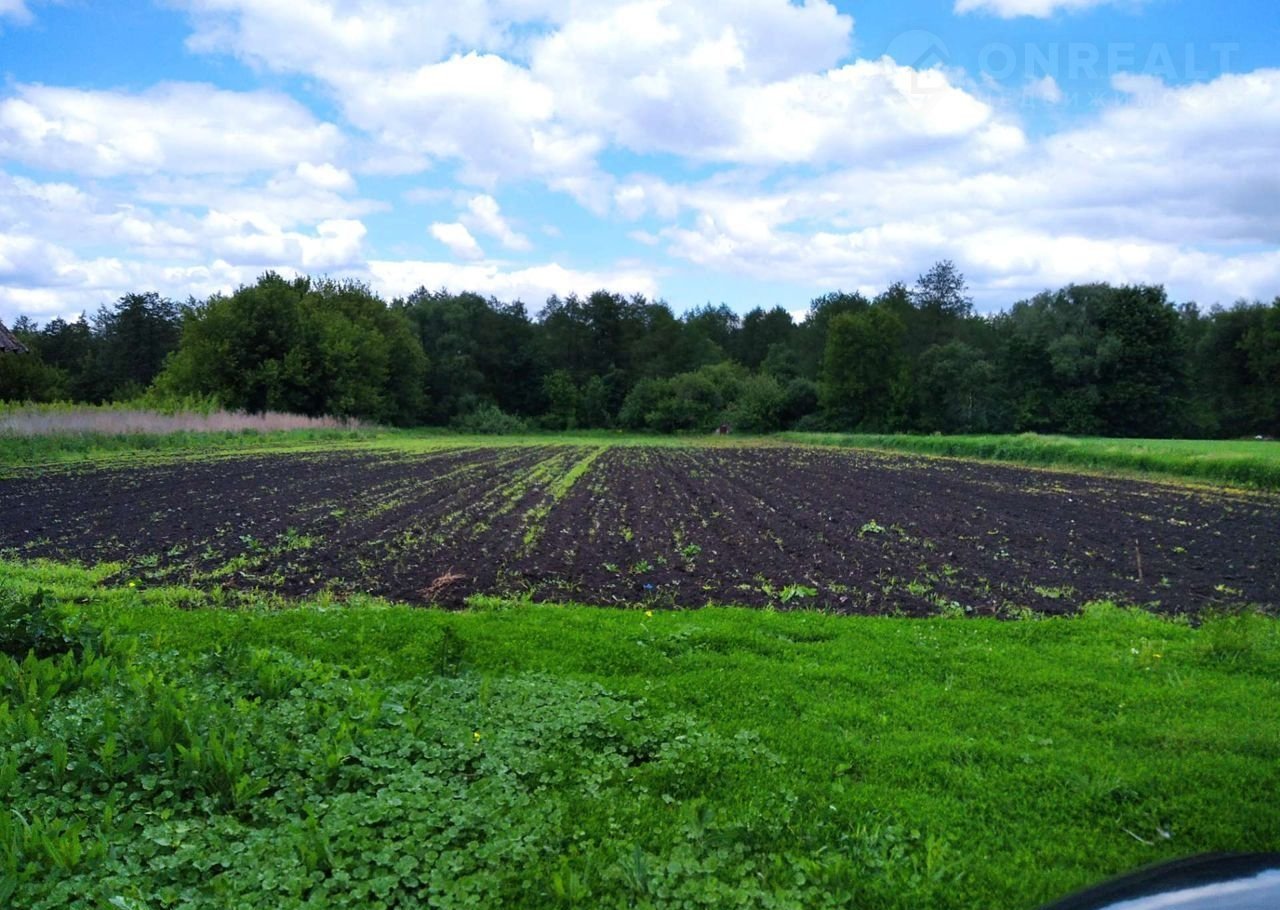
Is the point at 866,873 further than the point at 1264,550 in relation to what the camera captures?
No

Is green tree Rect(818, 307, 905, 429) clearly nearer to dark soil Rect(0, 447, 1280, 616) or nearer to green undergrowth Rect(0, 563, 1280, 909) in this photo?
dark soil Rect(0, 447, 1280, 616)

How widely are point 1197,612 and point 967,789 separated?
6140 mm

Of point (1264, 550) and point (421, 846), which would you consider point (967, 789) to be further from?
point (1264, 550)

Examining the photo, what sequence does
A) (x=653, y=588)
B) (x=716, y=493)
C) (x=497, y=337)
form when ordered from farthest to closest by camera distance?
(x=497, y=337)
(x=716, y=493)
(x=653, y=588)

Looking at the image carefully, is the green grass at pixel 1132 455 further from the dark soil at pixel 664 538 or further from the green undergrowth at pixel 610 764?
the green undergrowth at pixel 610 764

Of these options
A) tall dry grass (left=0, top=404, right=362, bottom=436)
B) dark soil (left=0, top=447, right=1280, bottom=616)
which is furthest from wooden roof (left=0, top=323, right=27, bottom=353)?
tall dry grass (left=0, top=404, right=362, bottom=436)

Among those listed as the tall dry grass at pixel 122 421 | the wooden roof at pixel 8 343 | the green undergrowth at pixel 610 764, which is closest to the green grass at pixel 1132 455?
the green undergrowth at pixel 610 764

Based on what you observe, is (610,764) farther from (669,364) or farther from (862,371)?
(669,364)

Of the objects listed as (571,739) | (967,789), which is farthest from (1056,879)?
(571,739)

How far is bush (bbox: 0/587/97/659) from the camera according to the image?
5.68 m

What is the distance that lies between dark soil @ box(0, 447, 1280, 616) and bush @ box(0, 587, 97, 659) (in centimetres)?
277

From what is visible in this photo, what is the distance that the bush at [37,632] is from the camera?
18.6ft

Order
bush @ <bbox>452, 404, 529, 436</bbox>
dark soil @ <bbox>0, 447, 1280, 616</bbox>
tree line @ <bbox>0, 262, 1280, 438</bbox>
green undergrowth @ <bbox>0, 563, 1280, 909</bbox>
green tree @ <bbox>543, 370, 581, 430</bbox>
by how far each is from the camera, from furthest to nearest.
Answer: green tree @ <bbox>543, 370, 581, 430</bbox>
bush @ <bbox>452, 404, 529, 436</bbox>
tree line @ <bbox>0, 262, 1280, 438</bbox>
dark soil @ <bbox>0, 447, 1280, 616</bbox>
green undergrowth @ <bbox>0, 563, 1280, 909</bbox>

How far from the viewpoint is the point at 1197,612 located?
845 cm
